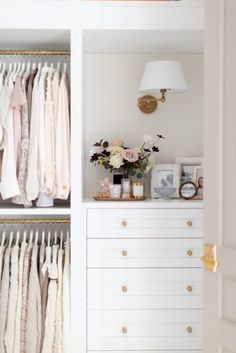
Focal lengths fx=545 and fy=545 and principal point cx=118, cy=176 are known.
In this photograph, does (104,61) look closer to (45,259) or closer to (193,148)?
(193,148)

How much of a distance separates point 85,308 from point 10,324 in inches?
18.2

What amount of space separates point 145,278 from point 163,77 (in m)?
1.23

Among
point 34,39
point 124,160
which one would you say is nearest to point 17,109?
point 34,39

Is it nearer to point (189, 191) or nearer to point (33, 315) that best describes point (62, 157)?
point (189, 191)

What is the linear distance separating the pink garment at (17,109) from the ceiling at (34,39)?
0.89ft

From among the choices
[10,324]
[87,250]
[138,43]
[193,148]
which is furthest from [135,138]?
[10,324]

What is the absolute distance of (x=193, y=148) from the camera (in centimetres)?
380

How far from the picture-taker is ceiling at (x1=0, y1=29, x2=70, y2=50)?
325 centimetres

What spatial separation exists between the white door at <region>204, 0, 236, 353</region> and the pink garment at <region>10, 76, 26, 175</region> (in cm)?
132

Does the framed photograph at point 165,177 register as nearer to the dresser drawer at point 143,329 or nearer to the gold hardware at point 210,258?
the dresser drawer at point 143,329

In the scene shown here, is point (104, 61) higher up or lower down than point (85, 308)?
higher up

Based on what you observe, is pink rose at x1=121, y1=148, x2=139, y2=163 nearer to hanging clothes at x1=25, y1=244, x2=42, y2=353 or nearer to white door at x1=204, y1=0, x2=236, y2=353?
hanging clothes at x1=25, y1=244, x2=42, y2=353

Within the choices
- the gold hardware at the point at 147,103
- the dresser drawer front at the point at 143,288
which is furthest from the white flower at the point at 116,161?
the dresser drawer front at the point at 143,288

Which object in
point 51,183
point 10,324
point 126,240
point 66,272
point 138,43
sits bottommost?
point 10,324
